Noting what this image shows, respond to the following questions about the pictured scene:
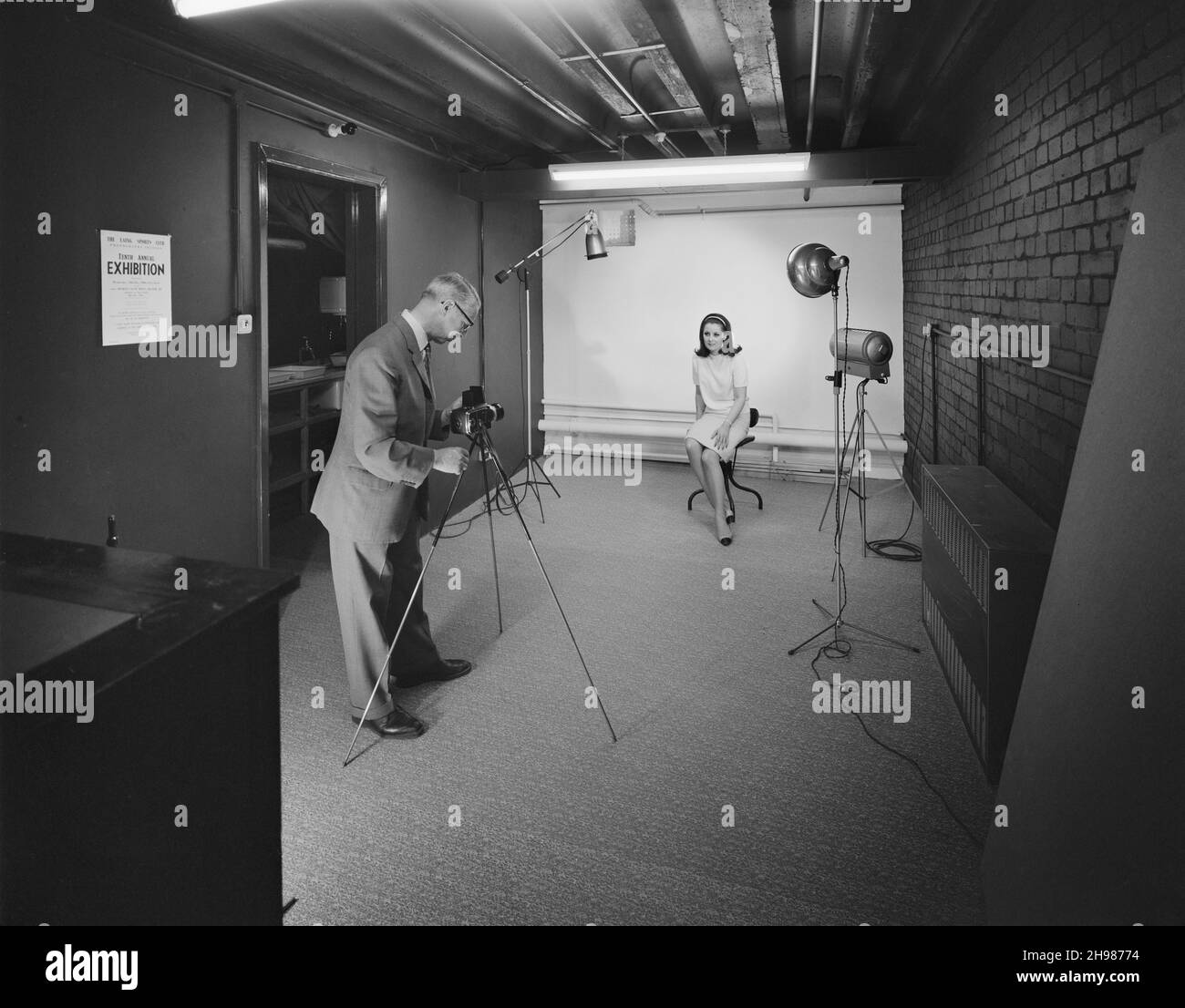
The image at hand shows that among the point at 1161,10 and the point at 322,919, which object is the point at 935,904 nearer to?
the point at 322,919

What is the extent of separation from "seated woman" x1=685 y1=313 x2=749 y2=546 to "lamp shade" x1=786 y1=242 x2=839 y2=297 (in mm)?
1495

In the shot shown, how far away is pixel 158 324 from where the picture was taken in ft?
11.0

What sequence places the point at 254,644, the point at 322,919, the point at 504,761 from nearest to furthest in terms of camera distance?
the point at 254,644
the point at 322,919
the point at 504,761

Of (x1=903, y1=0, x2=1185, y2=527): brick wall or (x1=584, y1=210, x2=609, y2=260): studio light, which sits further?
(x1=584, y1=210, x2=609, y2=260): studio light

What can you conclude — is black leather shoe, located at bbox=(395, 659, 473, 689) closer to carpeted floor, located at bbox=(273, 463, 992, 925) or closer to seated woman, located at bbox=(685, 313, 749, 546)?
carpeted floor, located at bbox=(273, 463, 992, 925)

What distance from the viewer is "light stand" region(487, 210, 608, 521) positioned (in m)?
5.75

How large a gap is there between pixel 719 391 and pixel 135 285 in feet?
12.1

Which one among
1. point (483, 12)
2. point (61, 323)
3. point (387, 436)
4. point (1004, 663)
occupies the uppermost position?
point (483, 12)

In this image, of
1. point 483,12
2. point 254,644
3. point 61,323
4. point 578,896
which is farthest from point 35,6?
point 578,896

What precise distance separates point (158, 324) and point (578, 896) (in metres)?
2.71

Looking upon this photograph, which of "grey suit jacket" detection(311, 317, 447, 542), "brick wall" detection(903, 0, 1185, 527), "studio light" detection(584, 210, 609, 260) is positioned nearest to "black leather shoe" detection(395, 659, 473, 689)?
"grey suit jacket" detection(311, 317, 447, 542)

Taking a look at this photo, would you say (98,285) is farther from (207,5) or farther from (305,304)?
(305,304)

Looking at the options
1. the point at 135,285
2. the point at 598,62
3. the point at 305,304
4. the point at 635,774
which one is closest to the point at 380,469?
the point at 635,774

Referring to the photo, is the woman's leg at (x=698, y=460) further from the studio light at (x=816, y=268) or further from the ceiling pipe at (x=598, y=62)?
the ceiling pipe at (x=598, y=62)
